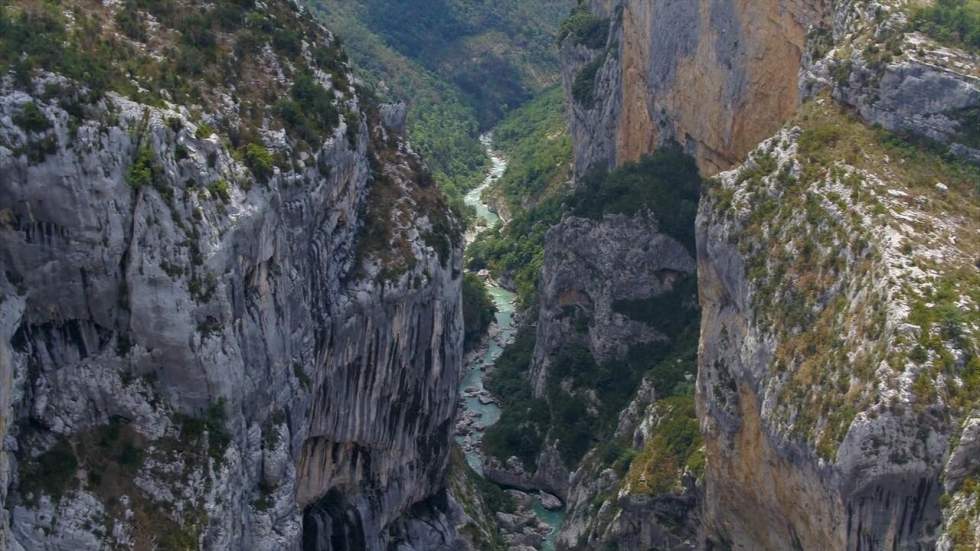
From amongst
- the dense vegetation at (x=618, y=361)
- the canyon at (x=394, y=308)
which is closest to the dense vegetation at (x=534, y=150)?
the dense vegetation at (x=618, y=361)

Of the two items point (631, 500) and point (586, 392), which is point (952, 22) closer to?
point (631, 500)

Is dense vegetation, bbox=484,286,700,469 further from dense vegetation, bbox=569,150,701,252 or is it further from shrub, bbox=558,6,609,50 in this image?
shrub, bbox=558,6,609,50

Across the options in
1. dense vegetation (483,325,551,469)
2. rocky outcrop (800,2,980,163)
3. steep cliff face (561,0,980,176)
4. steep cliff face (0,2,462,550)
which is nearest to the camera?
steep cliff face (0,2,462,550)

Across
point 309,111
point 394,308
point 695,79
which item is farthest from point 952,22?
point 309,111

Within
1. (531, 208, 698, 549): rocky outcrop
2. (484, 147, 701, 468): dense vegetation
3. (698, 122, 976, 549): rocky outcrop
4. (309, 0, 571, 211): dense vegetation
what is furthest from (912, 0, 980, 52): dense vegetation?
(309, 0, 571, 211): dense vegetation

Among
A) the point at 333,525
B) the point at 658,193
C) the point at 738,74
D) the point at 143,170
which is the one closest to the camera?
the point at 143,170

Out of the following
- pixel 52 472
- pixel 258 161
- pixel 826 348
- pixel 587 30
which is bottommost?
pixel 52 472
